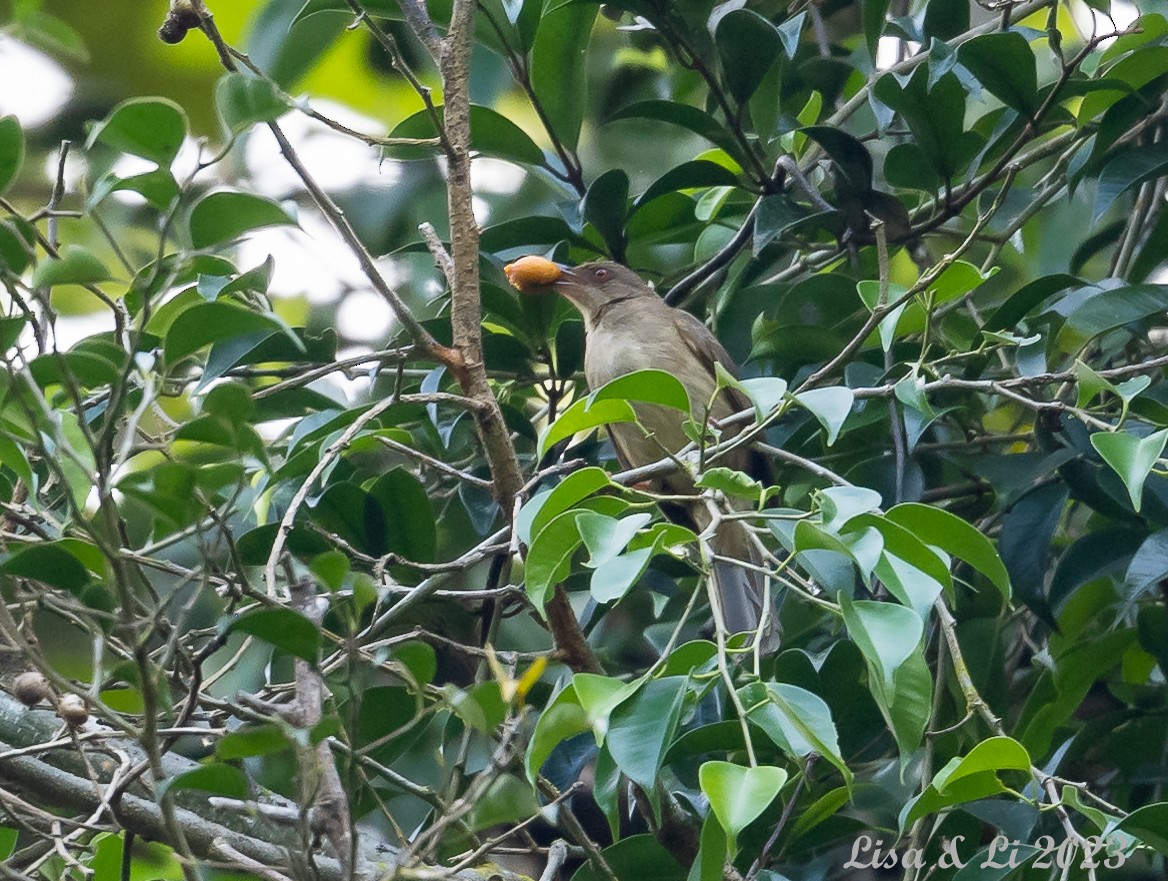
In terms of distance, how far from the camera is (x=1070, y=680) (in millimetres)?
3129

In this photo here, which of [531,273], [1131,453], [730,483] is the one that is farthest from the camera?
[531,273]

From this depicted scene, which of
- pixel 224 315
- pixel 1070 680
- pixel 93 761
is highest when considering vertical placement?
pixel 224 315

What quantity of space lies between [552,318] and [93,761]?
1.54m

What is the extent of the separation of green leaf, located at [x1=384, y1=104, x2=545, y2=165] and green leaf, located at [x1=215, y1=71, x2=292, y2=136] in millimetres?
1666

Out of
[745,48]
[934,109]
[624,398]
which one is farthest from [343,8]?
[624,398]

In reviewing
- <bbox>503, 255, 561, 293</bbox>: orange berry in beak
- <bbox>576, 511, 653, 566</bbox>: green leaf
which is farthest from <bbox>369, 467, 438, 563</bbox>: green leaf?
<bbox>576, 511, 653, 566</bbox>: green leaf

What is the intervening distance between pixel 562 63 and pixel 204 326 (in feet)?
5.77

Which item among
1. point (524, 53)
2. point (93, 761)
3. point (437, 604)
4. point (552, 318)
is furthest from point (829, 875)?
point (524, 53)

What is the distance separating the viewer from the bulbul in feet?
13.8

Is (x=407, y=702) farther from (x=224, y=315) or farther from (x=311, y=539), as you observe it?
(x=224, y=315)

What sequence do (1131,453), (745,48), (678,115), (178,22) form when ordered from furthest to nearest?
(678,115)
(745,48)
(178,22)
(1131,453)

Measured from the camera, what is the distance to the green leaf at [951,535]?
1993mm

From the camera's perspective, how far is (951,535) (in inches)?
80.2

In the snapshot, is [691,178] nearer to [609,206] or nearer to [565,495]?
[609,206]
